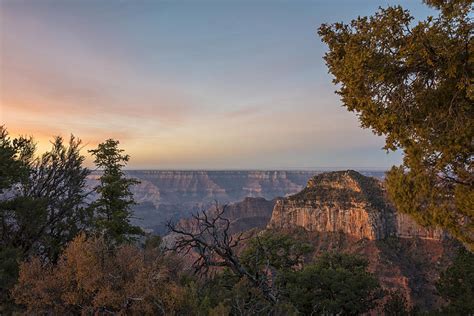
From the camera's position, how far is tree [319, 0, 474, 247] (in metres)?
8.17

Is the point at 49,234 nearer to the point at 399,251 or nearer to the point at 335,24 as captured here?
the point at 335,24

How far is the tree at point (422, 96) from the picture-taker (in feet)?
26.8

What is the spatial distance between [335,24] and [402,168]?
5038mm

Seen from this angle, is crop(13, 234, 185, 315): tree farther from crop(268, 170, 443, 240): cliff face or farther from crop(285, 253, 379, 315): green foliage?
crop(268, 170, 443, 240): cliff face

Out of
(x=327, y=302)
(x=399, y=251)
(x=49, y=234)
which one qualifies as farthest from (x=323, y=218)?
(x=49, y=234)

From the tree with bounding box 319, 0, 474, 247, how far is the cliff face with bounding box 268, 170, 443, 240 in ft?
316

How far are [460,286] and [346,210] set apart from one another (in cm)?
8970

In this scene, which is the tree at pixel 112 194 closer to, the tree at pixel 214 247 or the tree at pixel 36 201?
the tree at pixel 36 201

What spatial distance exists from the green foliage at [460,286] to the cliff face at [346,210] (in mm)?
77778

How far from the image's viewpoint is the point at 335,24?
10.3 m

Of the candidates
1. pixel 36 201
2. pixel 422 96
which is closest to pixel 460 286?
pixel 422 96

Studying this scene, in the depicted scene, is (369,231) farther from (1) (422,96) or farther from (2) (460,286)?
(1) (422,96)

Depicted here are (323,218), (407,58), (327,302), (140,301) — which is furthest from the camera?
(323,218)

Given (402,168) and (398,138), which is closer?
(398,138)
